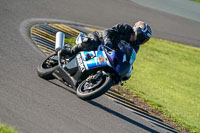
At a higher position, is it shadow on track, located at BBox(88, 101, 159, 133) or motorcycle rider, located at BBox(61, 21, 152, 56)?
motorcycle rider, located at BBox(61, 21, 152, 56)

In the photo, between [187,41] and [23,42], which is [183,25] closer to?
[187,41]

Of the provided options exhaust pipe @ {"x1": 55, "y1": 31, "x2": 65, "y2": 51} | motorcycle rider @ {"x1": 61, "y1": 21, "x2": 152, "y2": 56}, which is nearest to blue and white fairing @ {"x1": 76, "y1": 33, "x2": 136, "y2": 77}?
motorcycle rider @ {"x1": 61, "y1": 21, "x2": 152, "y2": 56}

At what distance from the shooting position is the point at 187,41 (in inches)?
687

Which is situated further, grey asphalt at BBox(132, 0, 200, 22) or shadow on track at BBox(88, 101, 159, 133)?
grey asphalt at BBox(132, 0, 200, 22)

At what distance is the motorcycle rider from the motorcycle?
12 centimetres

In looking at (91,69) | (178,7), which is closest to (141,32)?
(91,69)

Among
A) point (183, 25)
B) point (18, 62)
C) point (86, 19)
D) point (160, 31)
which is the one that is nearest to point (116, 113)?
point (18, 62)

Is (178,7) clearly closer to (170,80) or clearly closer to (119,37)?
(170,80)

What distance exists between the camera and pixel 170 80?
12.5 meters

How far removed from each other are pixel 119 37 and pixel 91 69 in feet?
2.54

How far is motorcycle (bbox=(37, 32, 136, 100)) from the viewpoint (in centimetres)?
688

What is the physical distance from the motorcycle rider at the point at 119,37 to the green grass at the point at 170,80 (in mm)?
2756

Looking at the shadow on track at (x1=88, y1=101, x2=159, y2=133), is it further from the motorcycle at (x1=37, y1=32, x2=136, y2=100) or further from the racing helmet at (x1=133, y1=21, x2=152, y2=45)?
the racing helmet at (x1=133, y1=21, x2=152, y2=45)

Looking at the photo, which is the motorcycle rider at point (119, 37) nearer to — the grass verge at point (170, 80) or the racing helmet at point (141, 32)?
the racing helmet at point (141, 32)
